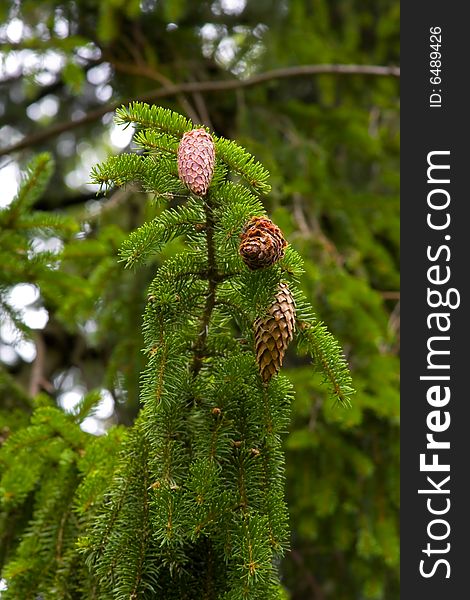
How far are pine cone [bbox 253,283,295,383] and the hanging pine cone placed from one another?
6.8 inches

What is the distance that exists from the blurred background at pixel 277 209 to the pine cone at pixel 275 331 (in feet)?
2.17

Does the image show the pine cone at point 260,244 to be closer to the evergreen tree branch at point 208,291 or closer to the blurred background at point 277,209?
the evergreen tree branch at point 208,291

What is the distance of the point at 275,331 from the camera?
3.57 ft

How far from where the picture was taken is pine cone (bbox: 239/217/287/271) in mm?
1037

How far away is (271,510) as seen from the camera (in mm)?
1111

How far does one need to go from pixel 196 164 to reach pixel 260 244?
5.3 inches

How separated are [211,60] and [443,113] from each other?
1.52m

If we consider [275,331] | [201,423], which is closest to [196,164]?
[275,331]

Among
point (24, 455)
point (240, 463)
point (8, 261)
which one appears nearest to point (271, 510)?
point (240, 463)

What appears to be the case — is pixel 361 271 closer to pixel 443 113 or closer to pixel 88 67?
pixel 443 113

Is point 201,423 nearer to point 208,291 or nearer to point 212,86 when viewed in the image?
point 208,291

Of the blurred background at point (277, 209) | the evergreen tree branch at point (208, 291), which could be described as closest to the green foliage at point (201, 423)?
the evergreen tree branch at point (208, 291)

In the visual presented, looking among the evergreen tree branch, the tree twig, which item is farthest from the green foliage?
the tree twig

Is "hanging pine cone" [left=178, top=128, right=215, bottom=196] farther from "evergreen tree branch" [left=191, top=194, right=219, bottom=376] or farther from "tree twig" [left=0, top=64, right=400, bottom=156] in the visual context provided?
"tree twig" [left=0, top=64, right=400, bottom=156]
